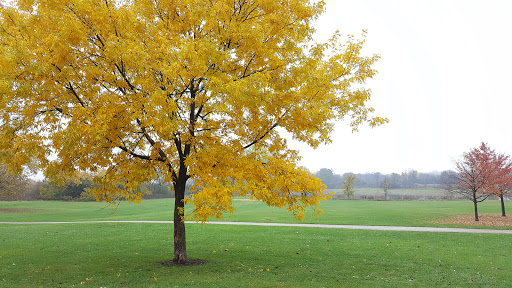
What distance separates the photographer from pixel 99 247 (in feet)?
52.0

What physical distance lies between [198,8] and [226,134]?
3.31m

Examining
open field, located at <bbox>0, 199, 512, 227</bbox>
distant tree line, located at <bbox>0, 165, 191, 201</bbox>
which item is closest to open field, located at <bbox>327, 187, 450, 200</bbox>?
open field, located at <bbox>0, 199, 512, 227</bbox>

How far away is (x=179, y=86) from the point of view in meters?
9.23

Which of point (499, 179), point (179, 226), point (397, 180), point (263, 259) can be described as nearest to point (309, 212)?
point (499, 179)

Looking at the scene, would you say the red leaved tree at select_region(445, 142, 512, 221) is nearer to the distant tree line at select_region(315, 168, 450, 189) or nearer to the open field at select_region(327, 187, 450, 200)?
the open field at select_region(327, 187, 450, 200)

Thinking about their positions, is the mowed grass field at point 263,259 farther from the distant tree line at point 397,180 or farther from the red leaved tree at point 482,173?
the distant tree line at point 397,180

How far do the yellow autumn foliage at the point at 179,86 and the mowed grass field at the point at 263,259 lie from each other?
7.87 feet

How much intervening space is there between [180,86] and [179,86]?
0.04 m

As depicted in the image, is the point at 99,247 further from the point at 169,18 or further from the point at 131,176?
the point at 169,18

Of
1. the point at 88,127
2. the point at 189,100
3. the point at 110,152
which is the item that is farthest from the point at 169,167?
the point at 88,127

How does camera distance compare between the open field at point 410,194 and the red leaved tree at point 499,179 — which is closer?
the red leaved tree at point 499,179

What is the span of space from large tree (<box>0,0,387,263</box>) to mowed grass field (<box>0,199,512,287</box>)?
2.24 m

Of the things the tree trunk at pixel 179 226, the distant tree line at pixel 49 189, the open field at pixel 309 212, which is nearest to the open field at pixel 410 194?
the open field at pixel 309 212

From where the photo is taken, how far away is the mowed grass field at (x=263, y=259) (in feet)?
31.7
